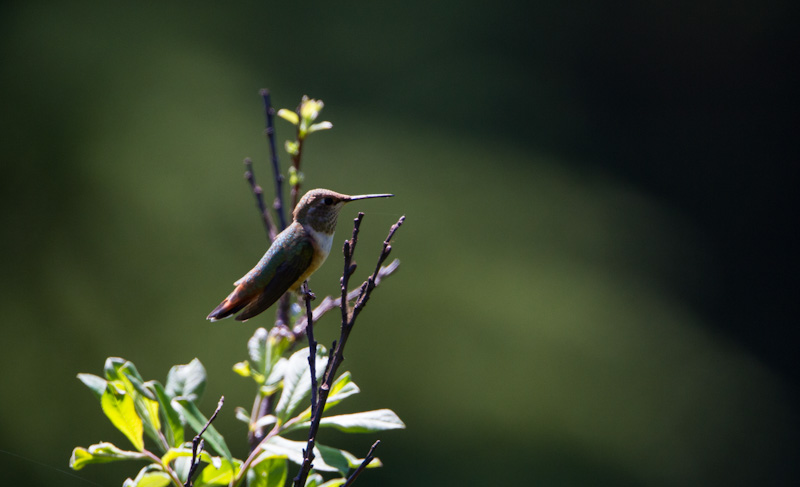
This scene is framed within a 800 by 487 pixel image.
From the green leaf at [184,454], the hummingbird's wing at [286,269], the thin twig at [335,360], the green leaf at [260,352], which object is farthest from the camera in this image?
the green leaf at [260,352]

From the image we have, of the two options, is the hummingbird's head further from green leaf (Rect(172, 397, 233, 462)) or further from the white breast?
green leaf (Rect(172, 397, 233, 462))

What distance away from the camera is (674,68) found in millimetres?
5230

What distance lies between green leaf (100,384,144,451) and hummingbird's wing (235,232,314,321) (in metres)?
0.19

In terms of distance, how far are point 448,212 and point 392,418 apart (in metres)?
3.11

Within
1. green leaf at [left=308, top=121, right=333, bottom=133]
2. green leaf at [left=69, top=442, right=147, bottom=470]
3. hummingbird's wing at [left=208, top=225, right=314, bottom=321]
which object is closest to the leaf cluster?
green leaf at [left=69, top=442, right=147, bottom=470]

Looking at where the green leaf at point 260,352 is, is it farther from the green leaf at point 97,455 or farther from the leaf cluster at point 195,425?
the green leaf at point 97,455

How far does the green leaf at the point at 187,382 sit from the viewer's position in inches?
42.4

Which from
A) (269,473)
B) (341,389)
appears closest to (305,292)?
(341,389)

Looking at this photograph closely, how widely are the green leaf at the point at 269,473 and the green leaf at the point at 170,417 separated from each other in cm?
11

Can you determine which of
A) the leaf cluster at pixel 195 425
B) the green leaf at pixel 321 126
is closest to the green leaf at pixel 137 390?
the leaf cluster at pixel 195 425

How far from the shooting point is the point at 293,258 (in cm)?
109

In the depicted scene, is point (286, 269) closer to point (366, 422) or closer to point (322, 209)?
point (322, 209)

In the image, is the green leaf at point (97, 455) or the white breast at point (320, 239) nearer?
the green leaf at point (97, 455)

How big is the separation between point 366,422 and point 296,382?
0.49ft
